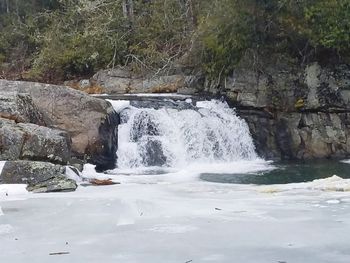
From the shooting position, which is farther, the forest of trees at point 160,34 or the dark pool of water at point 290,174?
the forest of trees at point 160,34

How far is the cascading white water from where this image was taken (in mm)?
14109

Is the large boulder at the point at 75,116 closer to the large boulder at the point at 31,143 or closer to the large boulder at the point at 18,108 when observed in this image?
the large boulder at the point at 18,108

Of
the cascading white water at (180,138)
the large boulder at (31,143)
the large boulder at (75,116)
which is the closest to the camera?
the large boulder at (31,143)

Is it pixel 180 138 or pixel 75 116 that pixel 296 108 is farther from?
pixel 75 116

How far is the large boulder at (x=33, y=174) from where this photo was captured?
881cm

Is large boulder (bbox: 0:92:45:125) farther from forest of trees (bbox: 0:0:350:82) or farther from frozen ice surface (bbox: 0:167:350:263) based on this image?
forest of trees (bbox: 0:0:350:82)

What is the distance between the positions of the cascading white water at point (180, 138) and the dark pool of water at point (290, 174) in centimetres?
147

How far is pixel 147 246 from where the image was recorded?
466cm

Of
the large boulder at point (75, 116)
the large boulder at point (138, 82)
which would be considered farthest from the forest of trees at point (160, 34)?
the large boulder at point (75, 116)

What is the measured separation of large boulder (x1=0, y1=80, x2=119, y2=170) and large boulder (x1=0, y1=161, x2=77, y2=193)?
3610 millimetres

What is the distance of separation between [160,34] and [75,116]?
9076 mm

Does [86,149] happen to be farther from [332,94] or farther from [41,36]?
[41,36]

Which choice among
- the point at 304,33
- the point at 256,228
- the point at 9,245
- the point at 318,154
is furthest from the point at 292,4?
the point at 9,245

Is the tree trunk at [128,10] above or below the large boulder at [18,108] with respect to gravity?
above
